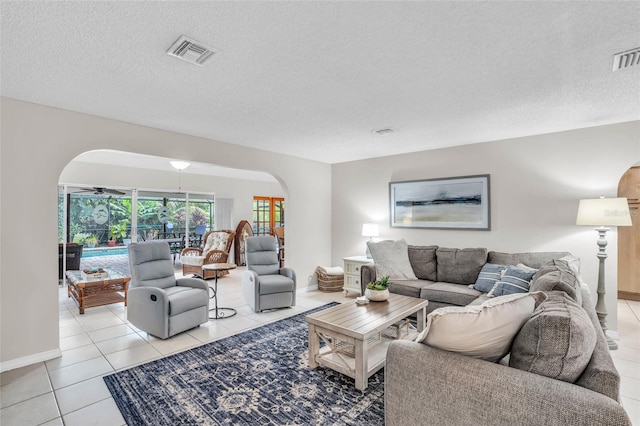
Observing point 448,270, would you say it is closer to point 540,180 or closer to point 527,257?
point 527,257

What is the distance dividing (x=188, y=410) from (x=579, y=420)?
2.26m

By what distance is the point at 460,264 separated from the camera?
4.12 m

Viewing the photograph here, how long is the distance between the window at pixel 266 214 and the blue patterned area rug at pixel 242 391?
607 centimetres

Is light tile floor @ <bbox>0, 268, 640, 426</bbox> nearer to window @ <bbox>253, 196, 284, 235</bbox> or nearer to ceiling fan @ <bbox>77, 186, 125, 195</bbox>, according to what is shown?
ceiling fan @ <bbox>77, 186, 125, 195</bbox>

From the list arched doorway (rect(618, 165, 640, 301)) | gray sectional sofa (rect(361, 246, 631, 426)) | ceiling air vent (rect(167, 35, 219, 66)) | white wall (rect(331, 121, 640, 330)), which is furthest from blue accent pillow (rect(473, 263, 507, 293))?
ceiling air vent (rect(167, 35, 219, 66))

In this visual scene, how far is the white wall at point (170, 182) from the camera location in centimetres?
595

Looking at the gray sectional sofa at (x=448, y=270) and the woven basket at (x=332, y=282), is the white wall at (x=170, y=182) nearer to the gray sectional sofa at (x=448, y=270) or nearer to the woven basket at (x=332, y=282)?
the woven basket at (x=332, y=282)

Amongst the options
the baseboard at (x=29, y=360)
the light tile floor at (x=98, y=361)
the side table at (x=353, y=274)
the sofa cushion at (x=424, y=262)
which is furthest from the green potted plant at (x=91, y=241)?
the sofa cushion at (x=424, y=262)

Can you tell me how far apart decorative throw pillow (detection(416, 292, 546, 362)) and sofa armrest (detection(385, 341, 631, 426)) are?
65mm

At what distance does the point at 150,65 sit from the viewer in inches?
87.0

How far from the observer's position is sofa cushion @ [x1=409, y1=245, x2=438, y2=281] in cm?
438

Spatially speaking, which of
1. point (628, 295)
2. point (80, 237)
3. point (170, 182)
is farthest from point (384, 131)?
point (80, 237)

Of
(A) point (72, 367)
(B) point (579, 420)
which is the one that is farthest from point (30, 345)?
(B) point (579, 420)

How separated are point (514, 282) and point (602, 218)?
3.83 ft
